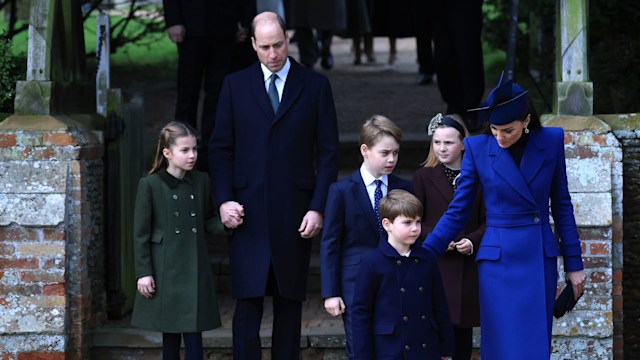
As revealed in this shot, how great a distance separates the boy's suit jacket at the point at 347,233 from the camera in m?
5.48

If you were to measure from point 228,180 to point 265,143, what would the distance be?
0.26 meters

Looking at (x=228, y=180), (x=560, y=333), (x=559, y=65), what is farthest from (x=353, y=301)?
(x=559, y=65)

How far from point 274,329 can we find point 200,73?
2.50 metres

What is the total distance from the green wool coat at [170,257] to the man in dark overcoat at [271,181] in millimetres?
175

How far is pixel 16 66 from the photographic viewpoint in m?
7.75

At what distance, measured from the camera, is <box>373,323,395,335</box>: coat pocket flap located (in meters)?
5.12

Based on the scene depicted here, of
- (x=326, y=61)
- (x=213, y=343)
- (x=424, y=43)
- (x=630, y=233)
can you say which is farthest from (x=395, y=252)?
(x=326, y=61)

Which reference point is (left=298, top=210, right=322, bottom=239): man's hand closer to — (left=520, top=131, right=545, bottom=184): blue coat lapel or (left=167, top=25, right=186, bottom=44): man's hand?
(left=520, top=131, right=545, bottom=184): blue coat lapel

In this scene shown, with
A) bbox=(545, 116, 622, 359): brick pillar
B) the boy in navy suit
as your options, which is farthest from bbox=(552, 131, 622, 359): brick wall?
the boy in navy suit

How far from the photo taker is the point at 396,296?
5.13m

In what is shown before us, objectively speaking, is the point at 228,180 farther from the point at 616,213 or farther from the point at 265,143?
the point at 616,213

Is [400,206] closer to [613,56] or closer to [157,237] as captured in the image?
[157,237]

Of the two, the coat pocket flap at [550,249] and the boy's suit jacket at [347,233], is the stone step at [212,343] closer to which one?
the boy's suit jacket at [347,233]

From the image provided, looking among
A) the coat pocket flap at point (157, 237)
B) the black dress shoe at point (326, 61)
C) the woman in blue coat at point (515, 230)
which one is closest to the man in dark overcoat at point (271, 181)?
the coat pocket flap at point (157, 237)
